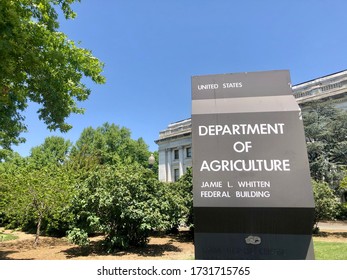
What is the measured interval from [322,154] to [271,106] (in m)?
26.8

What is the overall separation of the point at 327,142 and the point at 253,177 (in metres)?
28.1

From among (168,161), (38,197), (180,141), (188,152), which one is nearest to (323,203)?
(38,197)

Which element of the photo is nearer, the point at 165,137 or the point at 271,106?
the point at 271,106

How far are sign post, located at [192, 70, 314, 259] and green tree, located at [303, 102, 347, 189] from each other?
1009 inches

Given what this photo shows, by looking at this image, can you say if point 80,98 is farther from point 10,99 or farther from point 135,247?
point 135,247

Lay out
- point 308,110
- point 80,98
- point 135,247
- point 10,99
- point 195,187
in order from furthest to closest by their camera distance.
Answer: point 308,110 < point 135,247 < point 80,98 < point 10,99 < point 195,187

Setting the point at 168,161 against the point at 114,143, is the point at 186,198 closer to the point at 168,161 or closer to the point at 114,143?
the point at 114,143

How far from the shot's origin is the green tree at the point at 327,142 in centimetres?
2558

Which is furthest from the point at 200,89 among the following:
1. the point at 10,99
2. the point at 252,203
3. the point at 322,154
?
the point at 322,154

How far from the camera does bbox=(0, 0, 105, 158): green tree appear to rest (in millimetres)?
6930

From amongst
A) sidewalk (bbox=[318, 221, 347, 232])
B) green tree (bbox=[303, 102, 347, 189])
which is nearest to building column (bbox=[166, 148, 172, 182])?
green tree (bbox=[303, 102, 347, 189])

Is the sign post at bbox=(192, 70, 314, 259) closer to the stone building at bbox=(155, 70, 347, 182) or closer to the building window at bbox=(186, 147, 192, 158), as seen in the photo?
the stone building at bbox=(155, 70, 347, 182)

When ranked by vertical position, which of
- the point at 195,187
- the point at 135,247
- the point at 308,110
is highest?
the point at 308,110
